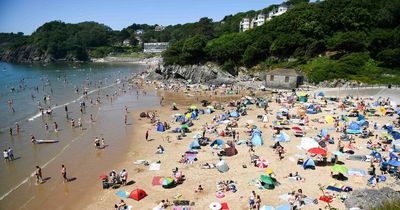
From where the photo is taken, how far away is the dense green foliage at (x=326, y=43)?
5547 cm

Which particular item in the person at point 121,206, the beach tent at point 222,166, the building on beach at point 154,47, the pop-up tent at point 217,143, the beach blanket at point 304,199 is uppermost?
the building on beach at point 154,47

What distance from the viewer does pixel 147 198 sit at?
1858 cm

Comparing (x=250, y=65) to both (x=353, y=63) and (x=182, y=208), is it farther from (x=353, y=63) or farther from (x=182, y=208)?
(x=182, y=208)

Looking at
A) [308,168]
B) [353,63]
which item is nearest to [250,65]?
[353,63]

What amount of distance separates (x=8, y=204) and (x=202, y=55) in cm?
5587

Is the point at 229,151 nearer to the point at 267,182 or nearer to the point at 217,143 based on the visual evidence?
the point at 217,143

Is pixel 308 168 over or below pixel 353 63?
below

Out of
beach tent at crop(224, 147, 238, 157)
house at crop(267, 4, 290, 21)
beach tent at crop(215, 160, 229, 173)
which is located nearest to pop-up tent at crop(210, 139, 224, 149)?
beach tent at crop(224, 147, 238, 157)

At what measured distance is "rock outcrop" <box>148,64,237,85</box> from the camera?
65.0m

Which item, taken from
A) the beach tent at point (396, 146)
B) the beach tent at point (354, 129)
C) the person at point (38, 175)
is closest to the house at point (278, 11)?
the beach tent at point (354, 129)

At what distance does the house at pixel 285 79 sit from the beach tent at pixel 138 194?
39.1 m

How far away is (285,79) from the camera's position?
53.1m

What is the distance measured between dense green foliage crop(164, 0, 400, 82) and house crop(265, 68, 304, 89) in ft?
12.7

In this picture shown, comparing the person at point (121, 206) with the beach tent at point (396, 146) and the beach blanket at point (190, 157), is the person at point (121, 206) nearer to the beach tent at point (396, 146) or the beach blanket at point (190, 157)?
the beach blanket at point (190, 157)
